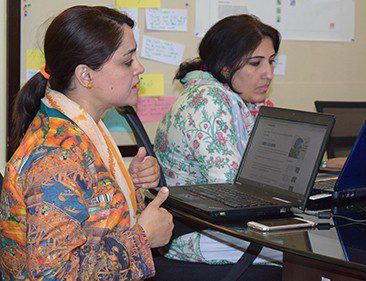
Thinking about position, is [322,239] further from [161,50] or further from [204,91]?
[161,50]

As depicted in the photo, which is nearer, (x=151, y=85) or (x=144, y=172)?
(x=144, y=172)

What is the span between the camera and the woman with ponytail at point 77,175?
1306mm

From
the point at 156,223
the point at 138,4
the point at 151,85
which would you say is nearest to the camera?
the point at 156,223

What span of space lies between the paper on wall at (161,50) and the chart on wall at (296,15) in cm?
14

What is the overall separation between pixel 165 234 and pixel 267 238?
0.24 metres

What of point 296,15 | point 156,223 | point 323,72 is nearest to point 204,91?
point 156,223

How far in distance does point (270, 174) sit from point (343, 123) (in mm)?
1434

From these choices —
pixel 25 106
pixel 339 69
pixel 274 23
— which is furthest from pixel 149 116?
pixel 25 106

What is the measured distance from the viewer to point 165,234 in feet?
4.88

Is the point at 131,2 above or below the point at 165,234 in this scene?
above

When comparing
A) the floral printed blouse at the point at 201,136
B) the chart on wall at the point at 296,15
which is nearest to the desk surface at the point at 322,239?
the floral printed blouse at the point at 201,136

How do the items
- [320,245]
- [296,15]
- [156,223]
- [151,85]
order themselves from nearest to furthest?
[320,245] → [156,223] → [151,85] → [296,15]

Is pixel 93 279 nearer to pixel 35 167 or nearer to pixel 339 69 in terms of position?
pixel 35 167

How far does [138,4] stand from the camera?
9.84 feet
